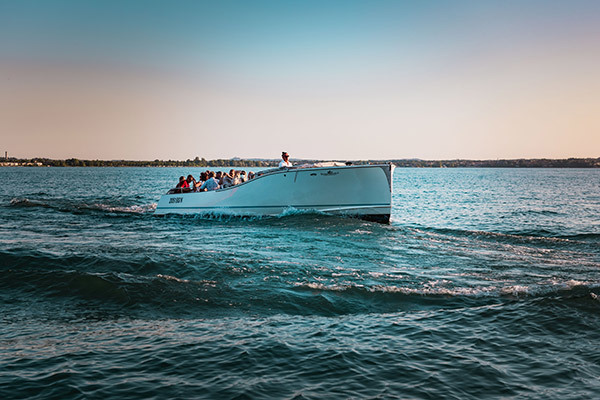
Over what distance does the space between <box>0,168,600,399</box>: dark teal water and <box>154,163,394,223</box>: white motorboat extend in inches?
181

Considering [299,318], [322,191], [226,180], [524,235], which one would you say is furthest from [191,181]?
[299,318]

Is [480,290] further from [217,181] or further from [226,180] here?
[217,181]

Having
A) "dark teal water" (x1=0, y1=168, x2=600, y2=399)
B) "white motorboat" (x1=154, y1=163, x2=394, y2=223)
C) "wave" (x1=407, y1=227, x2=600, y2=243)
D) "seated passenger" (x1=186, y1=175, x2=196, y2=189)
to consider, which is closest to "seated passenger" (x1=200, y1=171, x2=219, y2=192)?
"seated passenger" (x1=186, y1=175, x2=196, y2=189)

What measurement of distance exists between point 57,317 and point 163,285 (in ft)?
7.07

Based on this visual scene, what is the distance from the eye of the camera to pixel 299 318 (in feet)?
25.5

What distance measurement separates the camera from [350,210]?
67.9 feet

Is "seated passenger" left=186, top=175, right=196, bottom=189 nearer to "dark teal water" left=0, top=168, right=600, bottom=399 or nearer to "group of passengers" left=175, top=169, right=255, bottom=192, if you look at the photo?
"group of passengers" left=175, top=169, right=255, bottom=192

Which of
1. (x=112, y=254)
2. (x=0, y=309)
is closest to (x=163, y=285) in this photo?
(x=0, y=309)

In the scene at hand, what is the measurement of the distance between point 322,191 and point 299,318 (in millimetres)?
13234

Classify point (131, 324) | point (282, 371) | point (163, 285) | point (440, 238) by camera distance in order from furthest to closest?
point (440, 238) < point (163, 285) < point (131, 324) < point (282, 371)

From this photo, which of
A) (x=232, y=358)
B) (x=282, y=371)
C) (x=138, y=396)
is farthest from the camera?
(x=232, y=358)

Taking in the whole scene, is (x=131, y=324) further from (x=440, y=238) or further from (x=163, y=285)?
(x=440, y=238)

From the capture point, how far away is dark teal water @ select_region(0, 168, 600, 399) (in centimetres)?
531

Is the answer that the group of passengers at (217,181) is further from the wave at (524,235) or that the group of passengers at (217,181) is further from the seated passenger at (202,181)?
the wave at (524,235)
